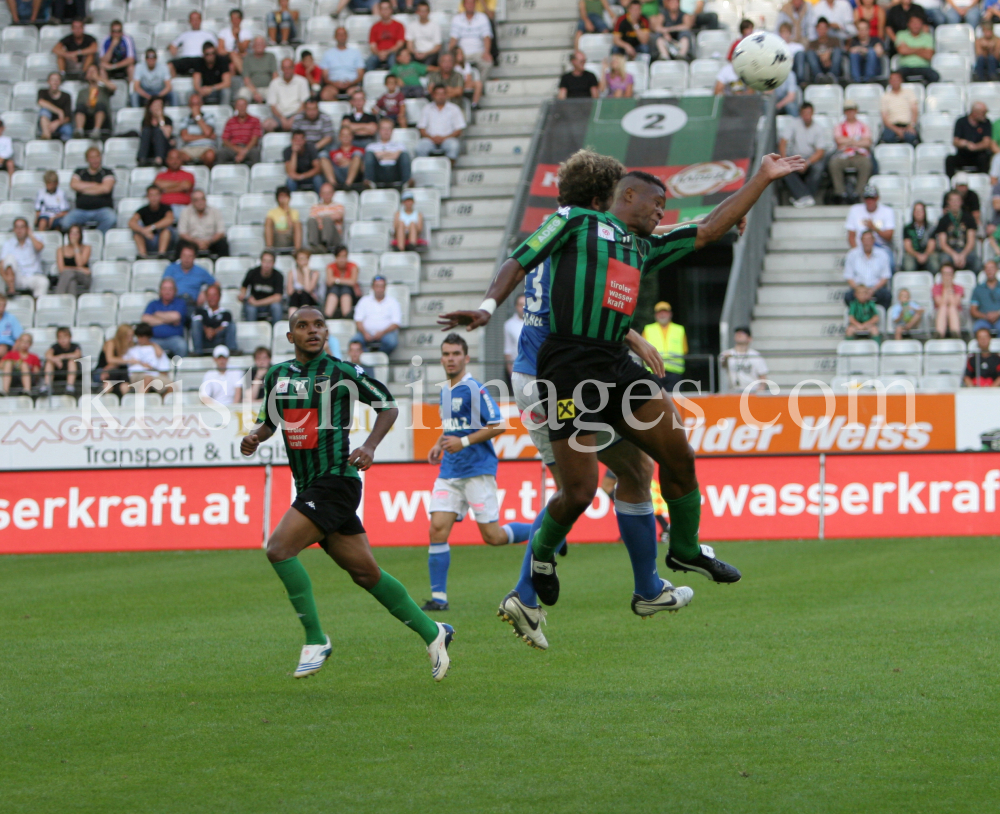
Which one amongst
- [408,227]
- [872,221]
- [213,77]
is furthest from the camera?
[213,77]

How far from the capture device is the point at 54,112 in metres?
23.9

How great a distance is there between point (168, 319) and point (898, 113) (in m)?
11.5

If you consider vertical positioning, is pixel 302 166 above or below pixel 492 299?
below

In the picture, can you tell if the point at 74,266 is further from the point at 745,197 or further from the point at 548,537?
the point at 745,197

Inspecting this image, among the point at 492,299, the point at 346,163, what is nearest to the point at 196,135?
the point at 346,163

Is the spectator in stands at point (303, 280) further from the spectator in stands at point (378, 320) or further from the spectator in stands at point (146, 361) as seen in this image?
the spectator in stands at point (146, 361)

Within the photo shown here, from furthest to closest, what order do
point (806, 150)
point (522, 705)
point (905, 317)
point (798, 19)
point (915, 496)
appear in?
point (798, 19)
point (806, 150)
point (905, 317)
point (915, 496)
point (522, 705)

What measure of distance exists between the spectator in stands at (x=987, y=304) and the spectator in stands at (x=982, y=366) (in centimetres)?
41

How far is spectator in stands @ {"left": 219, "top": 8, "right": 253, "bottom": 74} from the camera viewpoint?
23.9 metres

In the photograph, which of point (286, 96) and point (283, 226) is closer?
point (283, 226)

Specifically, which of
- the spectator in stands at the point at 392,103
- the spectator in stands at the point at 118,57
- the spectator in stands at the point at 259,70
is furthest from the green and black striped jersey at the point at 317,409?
the spectator in stands at the point at 118,57

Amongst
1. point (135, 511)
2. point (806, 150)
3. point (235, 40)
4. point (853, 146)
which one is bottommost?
point (135, 511)

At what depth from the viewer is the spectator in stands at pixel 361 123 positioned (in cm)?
2184

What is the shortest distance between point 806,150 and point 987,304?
4060 mm
